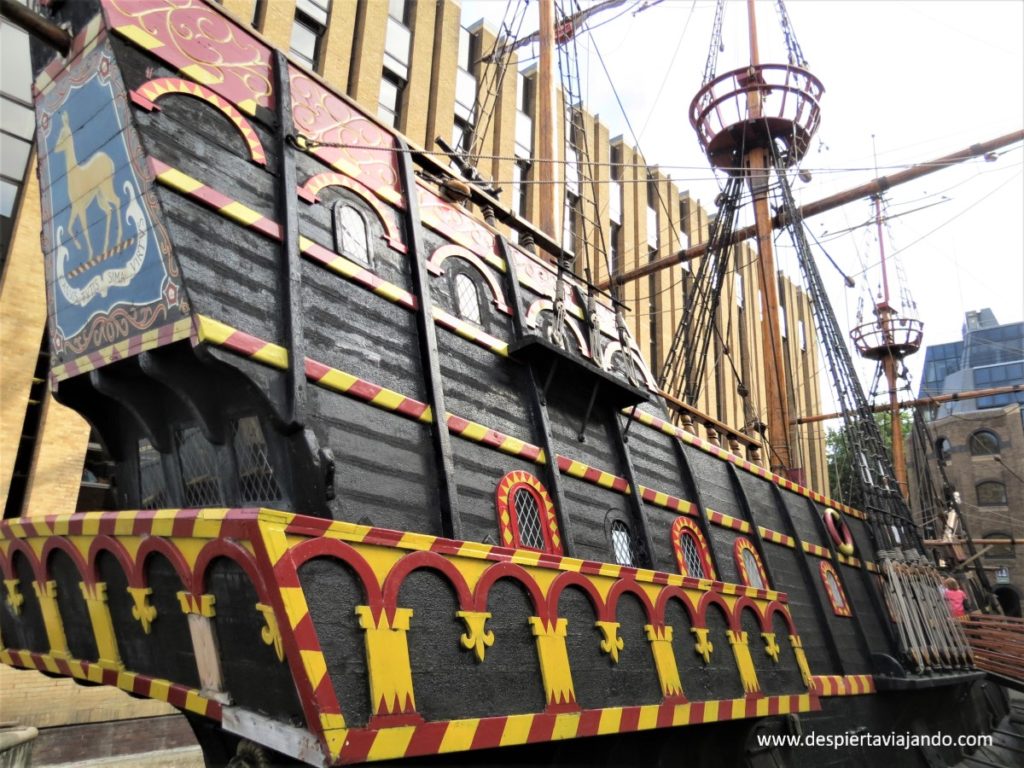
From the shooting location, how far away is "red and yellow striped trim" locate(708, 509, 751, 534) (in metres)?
6.04

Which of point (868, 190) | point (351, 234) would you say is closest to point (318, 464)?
point (351, 234)

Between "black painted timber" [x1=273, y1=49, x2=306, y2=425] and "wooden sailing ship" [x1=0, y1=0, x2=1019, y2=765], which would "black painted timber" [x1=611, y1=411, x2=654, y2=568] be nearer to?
"wooden sailing ship" [x1=0, y1=0, x2=1019, y2=765]

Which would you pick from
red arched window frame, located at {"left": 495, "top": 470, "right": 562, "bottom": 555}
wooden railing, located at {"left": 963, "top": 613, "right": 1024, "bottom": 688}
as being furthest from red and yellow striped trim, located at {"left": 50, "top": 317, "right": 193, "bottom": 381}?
wooden railing, located at {"left": 963, "top": 613, "right": 1024, "bottom": 688}

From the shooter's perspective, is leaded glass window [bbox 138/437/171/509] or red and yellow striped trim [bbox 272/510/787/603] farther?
leaded glass window [bbox 138/437/171/509]

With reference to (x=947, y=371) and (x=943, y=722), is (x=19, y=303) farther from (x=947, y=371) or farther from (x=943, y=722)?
(x=947, y=371)

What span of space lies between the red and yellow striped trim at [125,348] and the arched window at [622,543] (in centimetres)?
293

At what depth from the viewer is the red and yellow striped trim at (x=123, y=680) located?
2.78m

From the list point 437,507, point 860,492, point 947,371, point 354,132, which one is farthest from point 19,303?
point 947,371

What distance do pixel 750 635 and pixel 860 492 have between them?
4.76 m

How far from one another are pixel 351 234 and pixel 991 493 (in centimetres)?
3263

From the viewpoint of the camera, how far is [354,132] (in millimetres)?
4383

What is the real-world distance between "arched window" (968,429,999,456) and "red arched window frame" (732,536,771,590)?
2894 centimetres

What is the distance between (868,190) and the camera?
1460 cm

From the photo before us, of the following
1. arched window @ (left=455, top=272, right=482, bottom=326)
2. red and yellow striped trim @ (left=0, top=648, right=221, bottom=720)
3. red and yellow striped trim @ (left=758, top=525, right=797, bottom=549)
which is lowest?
red and yellow striped trim @ (left=0, top=648, right=221, bottom=720)
